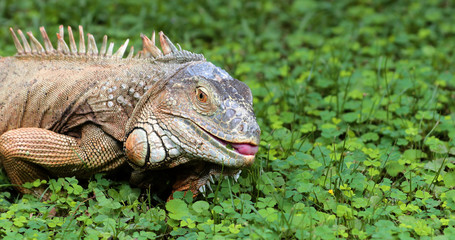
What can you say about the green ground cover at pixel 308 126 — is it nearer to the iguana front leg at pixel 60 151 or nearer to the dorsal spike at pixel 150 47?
the iguana front leg at pixel 60 151

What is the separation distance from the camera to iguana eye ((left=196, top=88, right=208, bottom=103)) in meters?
5.04

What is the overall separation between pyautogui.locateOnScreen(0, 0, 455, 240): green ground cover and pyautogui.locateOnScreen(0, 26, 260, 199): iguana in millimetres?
276

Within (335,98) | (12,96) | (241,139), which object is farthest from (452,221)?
(12,96)

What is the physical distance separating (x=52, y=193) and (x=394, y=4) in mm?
7999

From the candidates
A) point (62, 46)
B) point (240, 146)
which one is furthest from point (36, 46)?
point (240, 146)

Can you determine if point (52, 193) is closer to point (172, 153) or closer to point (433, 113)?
point (172, 153)

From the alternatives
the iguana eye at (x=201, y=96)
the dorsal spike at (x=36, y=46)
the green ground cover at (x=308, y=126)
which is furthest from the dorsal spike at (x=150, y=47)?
the dorsal spike at (x=36, y=46)

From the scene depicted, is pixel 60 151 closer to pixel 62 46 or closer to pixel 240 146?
pixel 62 46

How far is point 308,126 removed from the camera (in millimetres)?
6863

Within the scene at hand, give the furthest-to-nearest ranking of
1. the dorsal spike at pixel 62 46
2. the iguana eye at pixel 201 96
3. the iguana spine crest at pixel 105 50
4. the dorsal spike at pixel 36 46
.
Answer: the dorsal spike at pixel 36 46 < the dorsal spike at pixel 62 46 < the iguana spine crest at pixel 105 50 < the iguana eye at pixel 201 96

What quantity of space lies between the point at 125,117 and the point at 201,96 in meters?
0.78

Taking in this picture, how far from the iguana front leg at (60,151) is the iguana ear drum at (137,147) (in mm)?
321

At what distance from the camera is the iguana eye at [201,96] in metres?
5.04

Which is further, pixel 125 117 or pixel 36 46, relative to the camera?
pixel 36 46
